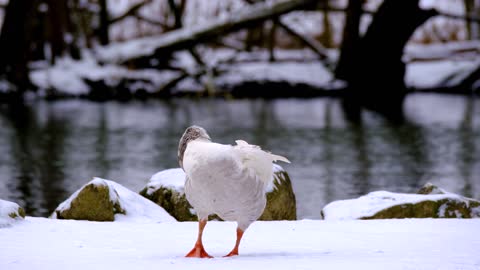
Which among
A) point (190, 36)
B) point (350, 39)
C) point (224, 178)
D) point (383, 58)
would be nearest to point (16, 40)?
point (190, 36)

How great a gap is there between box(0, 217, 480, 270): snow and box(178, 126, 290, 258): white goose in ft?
0.87

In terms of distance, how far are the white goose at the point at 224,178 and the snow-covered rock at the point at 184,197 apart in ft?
7.18

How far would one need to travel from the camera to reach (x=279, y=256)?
441 centimetres

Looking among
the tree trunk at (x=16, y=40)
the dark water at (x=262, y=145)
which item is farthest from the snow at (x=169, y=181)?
the tree trunk at (x=16, y=40)

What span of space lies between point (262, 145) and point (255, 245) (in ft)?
29.9

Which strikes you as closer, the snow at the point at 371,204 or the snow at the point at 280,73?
the snow at the point at 371,204

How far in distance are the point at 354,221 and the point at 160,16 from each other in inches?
1113

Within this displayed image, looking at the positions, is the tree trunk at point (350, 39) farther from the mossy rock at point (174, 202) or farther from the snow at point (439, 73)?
the mossy rock at point (174, 202)

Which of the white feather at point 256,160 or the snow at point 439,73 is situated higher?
the white feather at point 256,160

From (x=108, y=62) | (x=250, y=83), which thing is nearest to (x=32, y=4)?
(x=108, y=62)

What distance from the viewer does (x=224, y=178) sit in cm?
435

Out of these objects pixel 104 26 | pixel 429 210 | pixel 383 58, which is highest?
pixel 104 26

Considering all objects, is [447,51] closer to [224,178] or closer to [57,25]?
[57,25]

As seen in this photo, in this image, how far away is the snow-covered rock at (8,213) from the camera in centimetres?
528
